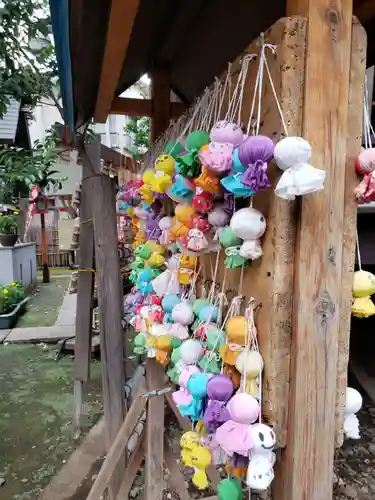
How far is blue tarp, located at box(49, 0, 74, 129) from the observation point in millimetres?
1047

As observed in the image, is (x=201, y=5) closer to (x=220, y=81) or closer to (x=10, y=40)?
(x=220, y=81)

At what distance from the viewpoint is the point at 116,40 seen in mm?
1163

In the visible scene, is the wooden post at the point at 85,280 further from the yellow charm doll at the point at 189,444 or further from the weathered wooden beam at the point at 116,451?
the yellow charm doll at the point at 189,444

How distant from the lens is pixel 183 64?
2271 mm

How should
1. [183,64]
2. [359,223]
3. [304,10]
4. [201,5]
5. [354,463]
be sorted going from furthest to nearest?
[354,463] < [183,64] < [359,223] < [201,5] < [304,10]

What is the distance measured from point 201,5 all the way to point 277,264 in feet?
4.36

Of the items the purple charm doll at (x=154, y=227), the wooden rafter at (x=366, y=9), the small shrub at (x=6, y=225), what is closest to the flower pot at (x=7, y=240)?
the small shrub at (x=6, y=225)


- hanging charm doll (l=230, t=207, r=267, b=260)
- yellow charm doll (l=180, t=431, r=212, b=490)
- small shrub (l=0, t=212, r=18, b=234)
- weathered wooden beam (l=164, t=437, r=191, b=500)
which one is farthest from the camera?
small shrub (l=0, t=212, r=18, b=234)

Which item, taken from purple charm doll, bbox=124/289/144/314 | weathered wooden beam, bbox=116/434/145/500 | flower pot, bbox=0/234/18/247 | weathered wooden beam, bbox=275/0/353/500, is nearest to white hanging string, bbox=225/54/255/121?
weathered wooden beam, bbox=275/0/353/500

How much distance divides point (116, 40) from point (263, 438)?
1133 mm

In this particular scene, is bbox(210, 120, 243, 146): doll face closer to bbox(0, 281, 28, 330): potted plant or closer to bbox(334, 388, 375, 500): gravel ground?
bbox(334, 388, 375, 500): gravel ground

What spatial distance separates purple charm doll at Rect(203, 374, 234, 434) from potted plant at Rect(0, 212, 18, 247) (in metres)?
7.08

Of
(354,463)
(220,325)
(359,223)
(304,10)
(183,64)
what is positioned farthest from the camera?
(354,463)

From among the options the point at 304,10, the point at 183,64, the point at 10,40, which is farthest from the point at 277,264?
the point at 10,40
